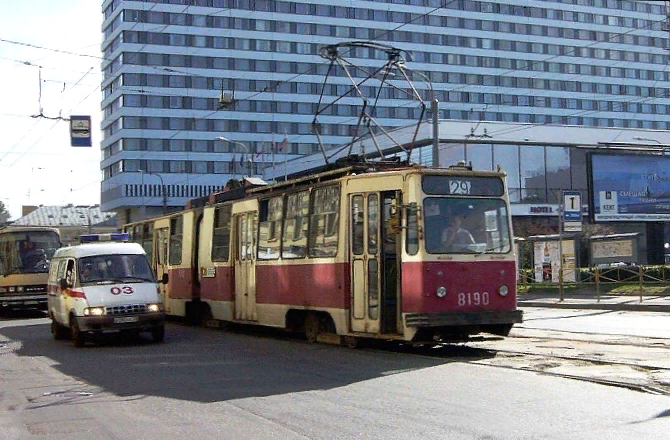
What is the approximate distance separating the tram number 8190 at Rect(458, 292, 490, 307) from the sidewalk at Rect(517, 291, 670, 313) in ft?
46.2

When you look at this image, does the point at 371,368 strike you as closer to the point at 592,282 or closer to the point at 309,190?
the point at 309,190

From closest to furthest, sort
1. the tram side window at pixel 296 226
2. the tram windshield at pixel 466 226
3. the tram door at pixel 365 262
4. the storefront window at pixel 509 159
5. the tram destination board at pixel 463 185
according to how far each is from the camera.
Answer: the tram windshield at pixel 466 226
the tram destination board at pixel 463 185
the tram door at pixel 365 262
the tram side window at pixel 296 226
the storefront window at pixel 509 159

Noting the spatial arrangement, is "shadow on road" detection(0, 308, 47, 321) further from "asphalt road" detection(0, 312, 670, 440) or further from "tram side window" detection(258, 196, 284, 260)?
"asphalt road" detection(0, 312, 670, 440)

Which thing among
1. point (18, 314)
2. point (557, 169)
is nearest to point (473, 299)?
point (18, 314)

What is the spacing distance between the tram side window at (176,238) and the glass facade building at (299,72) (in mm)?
47586

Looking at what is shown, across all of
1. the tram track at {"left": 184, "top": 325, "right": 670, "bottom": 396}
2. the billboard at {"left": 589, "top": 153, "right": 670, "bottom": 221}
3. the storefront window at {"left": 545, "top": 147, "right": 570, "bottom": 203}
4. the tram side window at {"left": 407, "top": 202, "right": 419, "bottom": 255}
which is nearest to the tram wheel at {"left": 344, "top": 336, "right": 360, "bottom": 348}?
the tram track at {"left": 184, "top": 325, "right": 670, "bottom": 396}

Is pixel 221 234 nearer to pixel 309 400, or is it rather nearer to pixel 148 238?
pixel 148 238

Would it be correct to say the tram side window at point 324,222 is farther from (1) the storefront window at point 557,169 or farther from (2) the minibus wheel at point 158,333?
(1) the storefront window at point 557,169

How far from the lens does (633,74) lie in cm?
9806

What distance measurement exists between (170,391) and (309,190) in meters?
6.39

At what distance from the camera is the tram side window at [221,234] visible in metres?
21.1

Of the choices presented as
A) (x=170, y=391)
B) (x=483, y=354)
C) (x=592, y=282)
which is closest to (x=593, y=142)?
(x=592, y=282)

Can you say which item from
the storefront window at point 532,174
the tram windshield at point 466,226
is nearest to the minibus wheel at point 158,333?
the tram windshield at point 466,226

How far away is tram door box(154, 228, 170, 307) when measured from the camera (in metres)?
26.0
